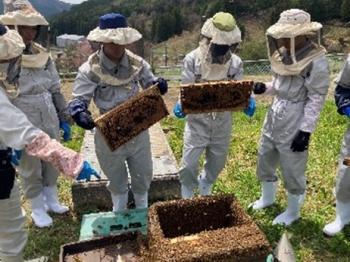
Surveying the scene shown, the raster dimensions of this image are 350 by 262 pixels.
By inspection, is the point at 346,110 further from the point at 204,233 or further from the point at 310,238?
the point at 204,233

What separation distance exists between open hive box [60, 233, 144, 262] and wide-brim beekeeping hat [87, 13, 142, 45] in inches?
65.8

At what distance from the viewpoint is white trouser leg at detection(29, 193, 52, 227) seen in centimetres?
511

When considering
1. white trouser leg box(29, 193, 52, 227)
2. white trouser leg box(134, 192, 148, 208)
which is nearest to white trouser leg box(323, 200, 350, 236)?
white trouser leg box(134, 192, 148, 208)

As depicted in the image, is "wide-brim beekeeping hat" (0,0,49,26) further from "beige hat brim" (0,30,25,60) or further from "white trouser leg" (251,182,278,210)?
"white trouser leg" (251,182,278,210)

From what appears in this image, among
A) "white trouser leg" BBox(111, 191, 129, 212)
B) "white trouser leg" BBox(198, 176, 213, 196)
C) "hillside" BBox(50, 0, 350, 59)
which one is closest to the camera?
"white trouser leg" BBox(111, 191, 129, 212)

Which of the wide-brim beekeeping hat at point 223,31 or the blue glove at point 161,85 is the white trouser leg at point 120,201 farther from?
the wide-brim beekeeping hat at point 223,31

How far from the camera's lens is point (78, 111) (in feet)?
13.8

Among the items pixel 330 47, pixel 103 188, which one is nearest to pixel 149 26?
pixel 330 47

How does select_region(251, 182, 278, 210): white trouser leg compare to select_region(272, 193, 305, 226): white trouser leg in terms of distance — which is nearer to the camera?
select_region(272, 193, 305, 226): white trouser leg

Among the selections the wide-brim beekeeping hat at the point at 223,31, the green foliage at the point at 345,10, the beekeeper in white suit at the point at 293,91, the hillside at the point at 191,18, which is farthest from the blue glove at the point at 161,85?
the green foliage at the point at 345,10

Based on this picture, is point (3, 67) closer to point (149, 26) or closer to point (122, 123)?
point (122, 123)

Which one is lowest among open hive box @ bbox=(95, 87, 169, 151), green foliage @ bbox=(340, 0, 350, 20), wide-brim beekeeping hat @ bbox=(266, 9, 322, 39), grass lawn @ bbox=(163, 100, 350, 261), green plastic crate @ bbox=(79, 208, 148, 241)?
green foliage @ bbox=(340, 0, 350, 20)

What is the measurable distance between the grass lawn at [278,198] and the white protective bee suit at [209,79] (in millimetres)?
901

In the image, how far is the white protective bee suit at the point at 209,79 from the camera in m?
4.41
